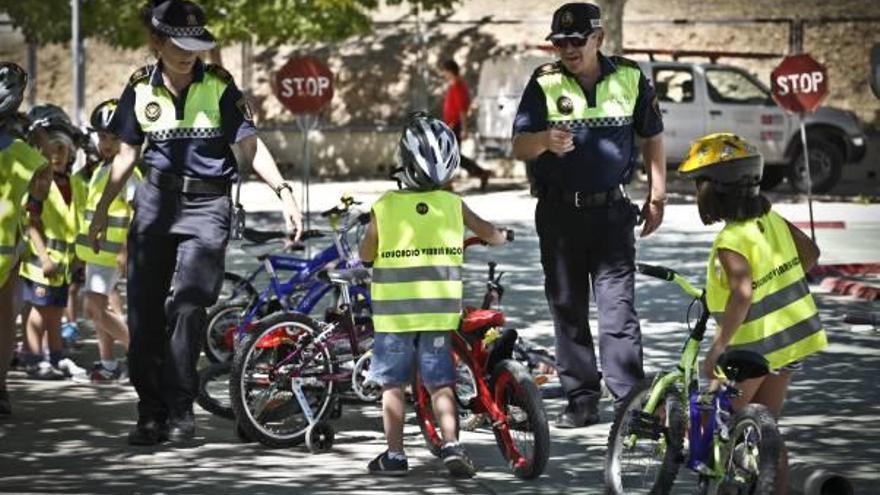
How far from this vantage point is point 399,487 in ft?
34.4

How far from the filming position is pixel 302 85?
22922 mm

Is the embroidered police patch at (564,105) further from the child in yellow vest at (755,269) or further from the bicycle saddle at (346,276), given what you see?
the child in yellow vest at (755,269)

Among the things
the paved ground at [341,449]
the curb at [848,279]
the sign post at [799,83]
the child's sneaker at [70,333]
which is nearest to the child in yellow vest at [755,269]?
the paved ground at [341,449]

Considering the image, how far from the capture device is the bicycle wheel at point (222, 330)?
47.9 ft

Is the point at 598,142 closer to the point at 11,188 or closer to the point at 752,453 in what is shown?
the point at 11,188

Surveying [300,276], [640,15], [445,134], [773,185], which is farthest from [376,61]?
[445,134]

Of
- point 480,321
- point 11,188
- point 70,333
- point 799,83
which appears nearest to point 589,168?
point 480,321

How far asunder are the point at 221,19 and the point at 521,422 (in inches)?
936

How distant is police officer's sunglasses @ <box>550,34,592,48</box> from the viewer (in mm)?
11883

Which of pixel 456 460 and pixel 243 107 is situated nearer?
pixel 456 460

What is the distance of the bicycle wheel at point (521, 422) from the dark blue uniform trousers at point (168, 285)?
5.63 feet

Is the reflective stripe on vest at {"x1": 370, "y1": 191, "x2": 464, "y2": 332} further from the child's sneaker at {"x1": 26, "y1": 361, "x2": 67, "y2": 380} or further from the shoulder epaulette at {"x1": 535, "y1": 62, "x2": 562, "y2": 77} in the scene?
the child's sneaker at {"x1": 26, "y1": 361, "x2": 67, "y2": 380}

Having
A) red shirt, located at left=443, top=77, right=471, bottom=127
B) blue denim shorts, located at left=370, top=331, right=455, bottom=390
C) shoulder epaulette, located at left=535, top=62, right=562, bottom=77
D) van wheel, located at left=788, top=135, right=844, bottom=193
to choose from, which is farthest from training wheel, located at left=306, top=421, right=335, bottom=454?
van wheel, located at left=788, top=135, right=844, bottom=193

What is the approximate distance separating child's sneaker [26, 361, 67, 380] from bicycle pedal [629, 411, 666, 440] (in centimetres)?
561
